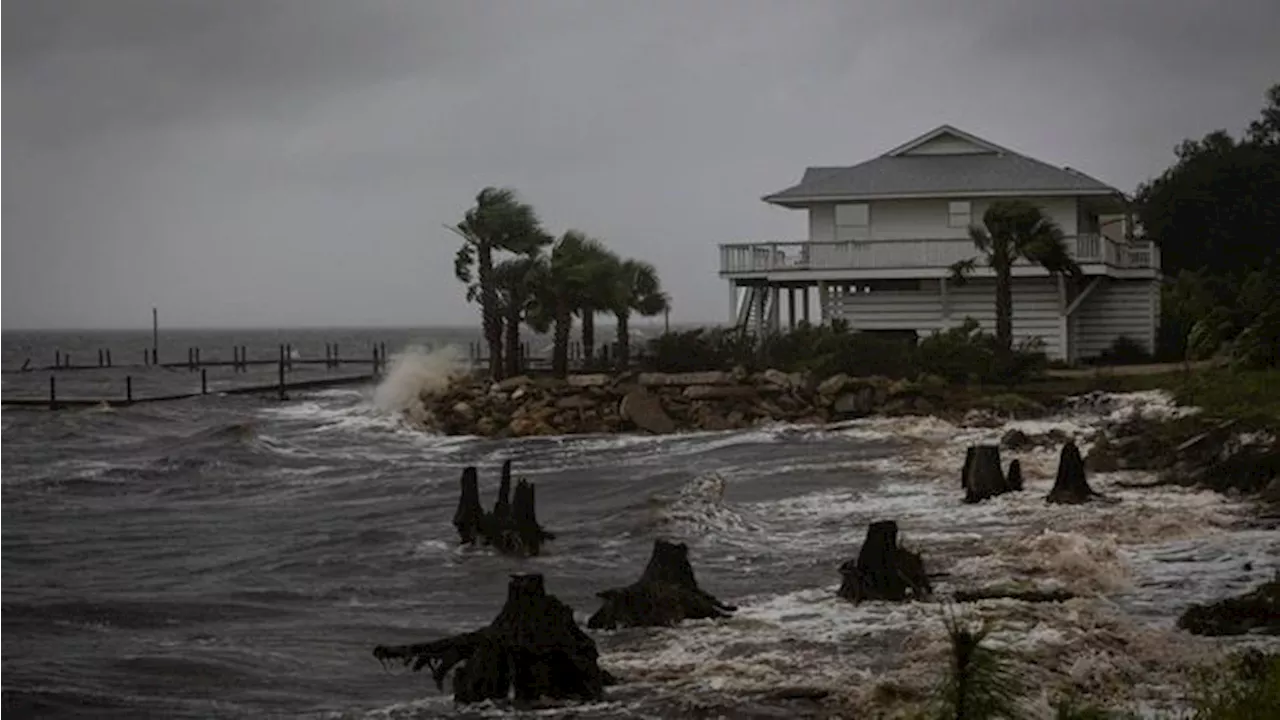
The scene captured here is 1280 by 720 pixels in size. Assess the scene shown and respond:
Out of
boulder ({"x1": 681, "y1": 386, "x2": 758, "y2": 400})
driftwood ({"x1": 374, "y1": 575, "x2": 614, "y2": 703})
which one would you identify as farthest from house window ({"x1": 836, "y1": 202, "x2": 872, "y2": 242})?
driftwood ({"x1": 374, "y1": 575, "x2": 614, "y2": 703})

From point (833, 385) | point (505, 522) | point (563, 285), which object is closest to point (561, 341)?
point (563, 285)

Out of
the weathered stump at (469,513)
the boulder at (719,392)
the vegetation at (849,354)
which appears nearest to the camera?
the weathered stump at (469,513)

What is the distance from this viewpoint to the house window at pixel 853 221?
5003cm

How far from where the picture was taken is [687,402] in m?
44.6

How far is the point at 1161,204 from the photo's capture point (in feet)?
208

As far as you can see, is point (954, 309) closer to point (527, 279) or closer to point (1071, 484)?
point (527, 279)

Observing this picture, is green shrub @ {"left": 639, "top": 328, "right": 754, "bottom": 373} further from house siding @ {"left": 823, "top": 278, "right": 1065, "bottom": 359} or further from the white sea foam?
the white sea foam

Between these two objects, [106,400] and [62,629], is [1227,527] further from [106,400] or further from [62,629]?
[106,400]

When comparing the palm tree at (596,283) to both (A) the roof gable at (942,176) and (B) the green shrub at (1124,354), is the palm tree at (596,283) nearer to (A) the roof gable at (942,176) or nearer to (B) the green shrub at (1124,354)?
(A) the roof gable at (942,176)

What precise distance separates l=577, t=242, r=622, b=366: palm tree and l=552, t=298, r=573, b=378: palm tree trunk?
55 cm

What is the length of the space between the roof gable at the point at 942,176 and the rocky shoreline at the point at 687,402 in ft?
25.0

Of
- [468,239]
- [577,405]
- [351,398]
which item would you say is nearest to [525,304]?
[468,239]

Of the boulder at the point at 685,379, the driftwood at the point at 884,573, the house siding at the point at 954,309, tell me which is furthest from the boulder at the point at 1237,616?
the house siding at the point at 954,309

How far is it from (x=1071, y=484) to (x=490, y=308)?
29.2 metres
